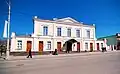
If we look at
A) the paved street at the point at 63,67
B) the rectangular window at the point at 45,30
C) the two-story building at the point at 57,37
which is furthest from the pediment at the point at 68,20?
the paved street at the point at 63,67

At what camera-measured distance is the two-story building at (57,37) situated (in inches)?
1234

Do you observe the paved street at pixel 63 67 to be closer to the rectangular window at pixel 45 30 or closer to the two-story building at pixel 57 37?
the two-story building at pixel 57 37

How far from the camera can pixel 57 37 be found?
114 feet

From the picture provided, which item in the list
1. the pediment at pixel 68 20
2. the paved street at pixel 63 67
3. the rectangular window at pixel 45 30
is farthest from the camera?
the pediment at pixel 68 20

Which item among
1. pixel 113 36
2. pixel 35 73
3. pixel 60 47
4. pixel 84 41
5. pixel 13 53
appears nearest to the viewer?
pixel 35 73

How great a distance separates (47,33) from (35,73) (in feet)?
83.9

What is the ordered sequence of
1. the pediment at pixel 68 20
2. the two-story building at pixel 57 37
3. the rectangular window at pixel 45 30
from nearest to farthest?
the two-story building at pixel 57 37
the rectangular window at pixel 45 30
the pediment at pixel 68 20

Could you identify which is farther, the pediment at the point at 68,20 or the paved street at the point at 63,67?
the pediment at the point at 68,20

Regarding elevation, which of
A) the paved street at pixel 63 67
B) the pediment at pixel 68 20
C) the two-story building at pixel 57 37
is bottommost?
the paved street at pixel 63 67

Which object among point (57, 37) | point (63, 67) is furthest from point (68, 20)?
point (63, 67)

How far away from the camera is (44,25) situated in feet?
109

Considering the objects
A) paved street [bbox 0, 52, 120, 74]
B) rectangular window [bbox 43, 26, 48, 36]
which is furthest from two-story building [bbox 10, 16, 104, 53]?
paved street [bbox 0, 52, 120, 74]

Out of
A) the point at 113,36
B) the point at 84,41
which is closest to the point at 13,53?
the point at 84,41

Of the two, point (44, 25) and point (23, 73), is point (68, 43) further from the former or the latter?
point (23, 73)
